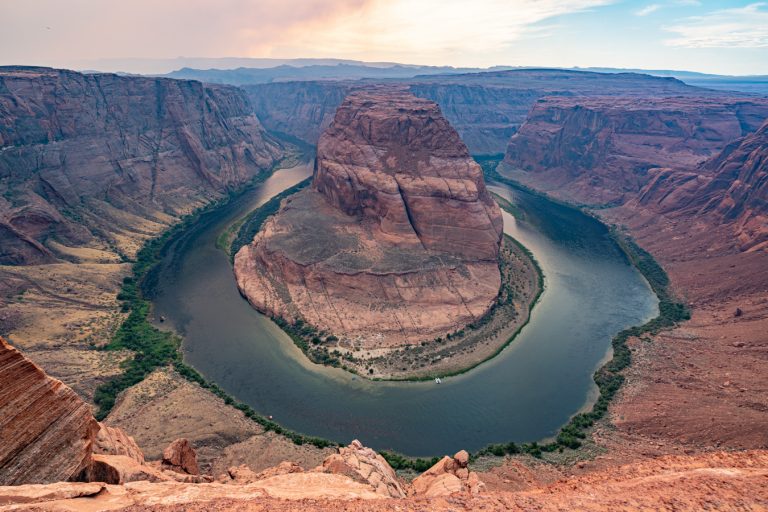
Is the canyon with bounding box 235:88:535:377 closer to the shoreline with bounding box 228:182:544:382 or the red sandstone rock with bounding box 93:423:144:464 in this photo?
the shoreline with bounding box 228:182:544:382

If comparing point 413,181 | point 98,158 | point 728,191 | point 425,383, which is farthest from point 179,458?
point 728,191

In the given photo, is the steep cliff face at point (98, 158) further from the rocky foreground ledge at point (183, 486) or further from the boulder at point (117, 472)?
the rocky foreground ledge at point (183, 486)

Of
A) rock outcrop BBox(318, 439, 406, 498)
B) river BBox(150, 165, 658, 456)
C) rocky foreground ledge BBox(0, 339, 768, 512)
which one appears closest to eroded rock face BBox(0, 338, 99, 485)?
rocky foreground ledge BBox(0, 339, 768, 512)

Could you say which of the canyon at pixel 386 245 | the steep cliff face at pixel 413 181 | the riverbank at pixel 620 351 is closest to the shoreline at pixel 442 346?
the canyon at pixel 386 245

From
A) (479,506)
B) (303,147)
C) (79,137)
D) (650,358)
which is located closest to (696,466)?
(479,506)

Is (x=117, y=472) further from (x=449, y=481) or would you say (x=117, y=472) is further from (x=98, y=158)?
(x=98, y=158)
